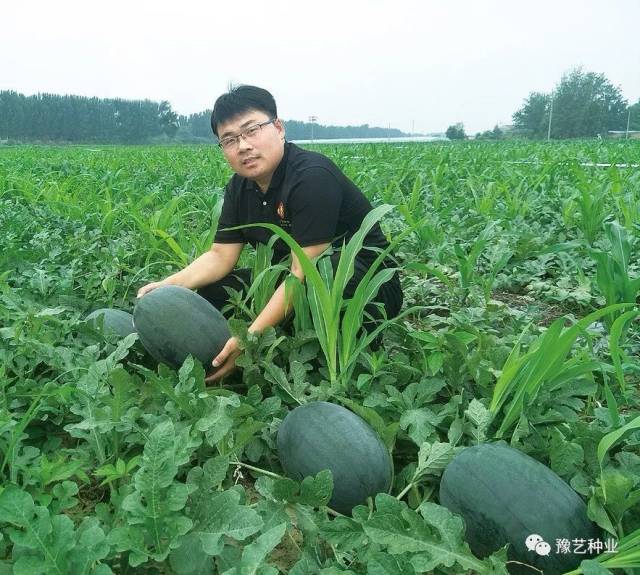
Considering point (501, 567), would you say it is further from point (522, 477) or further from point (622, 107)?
point (622, 107)

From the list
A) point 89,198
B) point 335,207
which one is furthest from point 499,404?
point 89,198

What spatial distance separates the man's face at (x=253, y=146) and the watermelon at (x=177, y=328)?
0.58 meters

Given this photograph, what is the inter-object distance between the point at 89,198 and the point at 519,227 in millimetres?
3534

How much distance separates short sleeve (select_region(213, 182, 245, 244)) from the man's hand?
71 cm

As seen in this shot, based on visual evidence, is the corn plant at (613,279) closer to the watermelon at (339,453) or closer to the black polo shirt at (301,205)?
the black polo shirt at (301,205)

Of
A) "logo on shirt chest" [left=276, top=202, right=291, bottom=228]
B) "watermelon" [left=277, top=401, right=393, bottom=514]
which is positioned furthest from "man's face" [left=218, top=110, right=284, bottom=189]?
"watermelon" [left=277, top=401, right=393, bottom=514]

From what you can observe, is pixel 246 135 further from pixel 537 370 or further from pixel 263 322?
pixel 537 370

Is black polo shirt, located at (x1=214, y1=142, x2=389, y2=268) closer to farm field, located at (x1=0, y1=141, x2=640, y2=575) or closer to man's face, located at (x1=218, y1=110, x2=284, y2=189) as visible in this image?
man's face, located at (x1=218, y1=110, x2=284, y2=189)

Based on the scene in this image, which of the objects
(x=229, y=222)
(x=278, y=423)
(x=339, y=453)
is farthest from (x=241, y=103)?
(x=339, y=453)

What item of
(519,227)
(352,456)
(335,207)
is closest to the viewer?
(352,456)

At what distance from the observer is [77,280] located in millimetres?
2994

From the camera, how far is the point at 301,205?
224 centimetres

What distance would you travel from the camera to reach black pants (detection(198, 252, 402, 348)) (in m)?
2.39

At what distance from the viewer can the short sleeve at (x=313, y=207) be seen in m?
2.23
